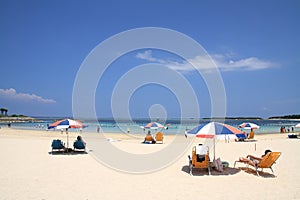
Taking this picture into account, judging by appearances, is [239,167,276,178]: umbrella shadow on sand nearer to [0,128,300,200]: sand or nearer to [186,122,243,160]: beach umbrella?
[0,128,300,200]: sand

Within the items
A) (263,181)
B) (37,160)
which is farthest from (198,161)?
(37,160)

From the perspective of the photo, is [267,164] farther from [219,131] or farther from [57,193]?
[57,193]

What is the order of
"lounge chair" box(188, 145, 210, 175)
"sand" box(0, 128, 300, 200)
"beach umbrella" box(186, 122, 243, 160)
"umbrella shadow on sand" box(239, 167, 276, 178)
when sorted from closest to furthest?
"sand" box(0, 128, 300, 200)
"umbrella shadow on sand" box(239, 167, 276, 178)
"beach umbrella" box(186, 122, 243, 160)
"lounge chair" box(188, 145, 210, 175)

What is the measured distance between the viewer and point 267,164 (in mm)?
7793

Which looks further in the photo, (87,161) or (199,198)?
(87,161)

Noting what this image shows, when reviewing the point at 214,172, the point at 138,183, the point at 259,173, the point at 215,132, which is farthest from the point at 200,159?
the point at 138,183

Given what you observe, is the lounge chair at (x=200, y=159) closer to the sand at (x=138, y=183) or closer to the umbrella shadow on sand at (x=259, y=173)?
the sand at (x=138, y=183)

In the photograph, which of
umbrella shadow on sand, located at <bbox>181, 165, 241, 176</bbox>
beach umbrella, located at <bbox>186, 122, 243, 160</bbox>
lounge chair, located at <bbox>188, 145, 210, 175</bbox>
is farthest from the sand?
beach umbrella, located at <bbox>186, 122, 243, 160</bbox>

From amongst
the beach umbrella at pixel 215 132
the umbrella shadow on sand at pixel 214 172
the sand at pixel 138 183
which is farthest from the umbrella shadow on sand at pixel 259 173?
the beach umbrella at pixel 215 132

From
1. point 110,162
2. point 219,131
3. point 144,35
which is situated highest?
point 144,35

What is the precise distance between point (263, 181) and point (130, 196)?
3731 mm

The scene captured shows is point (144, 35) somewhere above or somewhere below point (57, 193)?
above

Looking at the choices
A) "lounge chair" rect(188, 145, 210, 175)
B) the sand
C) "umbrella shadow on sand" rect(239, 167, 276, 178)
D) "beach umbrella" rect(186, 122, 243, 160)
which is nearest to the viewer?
the sand

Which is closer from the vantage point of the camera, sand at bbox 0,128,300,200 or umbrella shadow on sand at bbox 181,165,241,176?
sand at bbox 0,128,300,200
